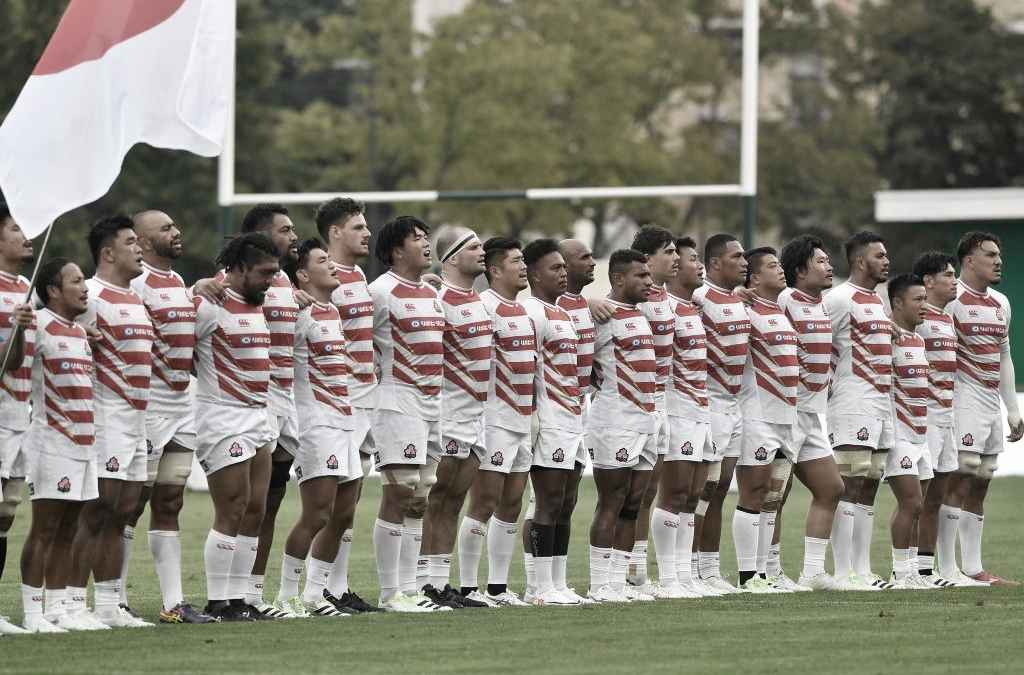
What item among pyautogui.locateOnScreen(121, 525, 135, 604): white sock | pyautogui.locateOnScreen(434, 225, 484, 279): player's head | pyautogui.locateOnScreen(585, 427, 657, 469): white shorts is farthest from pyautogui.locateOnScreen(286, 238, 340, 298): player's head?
pyautogui.locateOnScreen(585, 427, 657, 469): white shorts

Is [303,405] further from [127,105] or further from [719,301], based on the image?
[719,301]

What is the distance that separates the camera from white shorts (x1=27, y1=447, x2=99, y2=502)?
12.0 m

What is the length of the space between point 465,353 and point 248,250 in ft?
5.81

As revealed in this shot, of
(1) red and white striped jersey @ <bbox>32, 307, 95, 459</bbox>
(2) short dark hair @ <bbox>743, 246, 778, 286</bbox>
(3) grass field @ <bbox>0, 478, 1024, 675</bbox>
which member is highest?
(2) short dark hair @ <bbox>743, 246, 778, 286</bbox>

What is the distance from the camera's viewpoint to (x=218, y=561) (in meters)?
12.9

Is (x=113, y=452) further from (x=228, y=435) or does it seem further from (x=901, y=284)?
(x=901, y=284)

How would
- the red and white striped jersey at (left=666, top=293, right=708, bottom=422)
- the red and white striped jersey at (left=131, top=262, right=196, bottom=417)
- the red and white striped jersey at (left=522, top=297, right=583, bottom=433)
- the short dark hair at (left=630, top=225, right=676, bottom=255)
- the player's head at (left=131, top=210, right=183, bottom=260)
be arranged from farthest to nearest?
the short dark hair at (left=630, top=225, right=676, bottom=255)
the red and white striped jersey at (left=666, top=293, right=708, bottom=422)
the red and white striped jersey at (left=522, top=297, right=583, bottom=433)
the player's head at (left=131, top=210, right=183, bottom=260)
the red and white striped jersey at (left=131, top=262, right=196, bottom=417)

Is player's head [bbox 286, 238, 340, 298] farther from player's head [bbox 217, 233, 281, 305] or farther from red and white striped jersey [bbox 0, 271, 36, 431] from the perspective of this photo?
red and white striped jersey [bbox 0, 271, 36, 431]

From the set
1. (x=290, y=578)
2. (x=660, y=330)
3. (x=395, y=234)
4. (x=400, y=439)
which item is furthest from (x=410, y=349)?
(x=660, y=330)

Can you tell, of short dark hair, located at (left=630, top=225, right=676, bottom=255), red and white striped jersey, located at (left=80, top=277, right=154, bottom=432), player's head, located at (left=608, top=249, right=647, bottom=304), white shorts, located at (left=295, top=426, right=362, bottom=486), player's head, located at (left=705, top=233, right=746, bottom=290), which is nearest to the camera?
red and white striped jersey, located at (left=80, top=277, right=154, bottom=432)

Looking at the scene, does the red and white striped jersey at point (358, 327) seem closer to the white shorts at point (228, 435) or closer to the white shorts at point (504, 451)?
the white shorts at point (504, 451)

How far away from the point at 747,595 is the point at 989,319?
2.99 m

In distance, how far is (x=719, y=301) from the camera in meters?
15.3

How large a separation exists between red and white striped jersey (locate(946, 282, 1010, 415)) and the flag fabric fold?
6.18 metres
